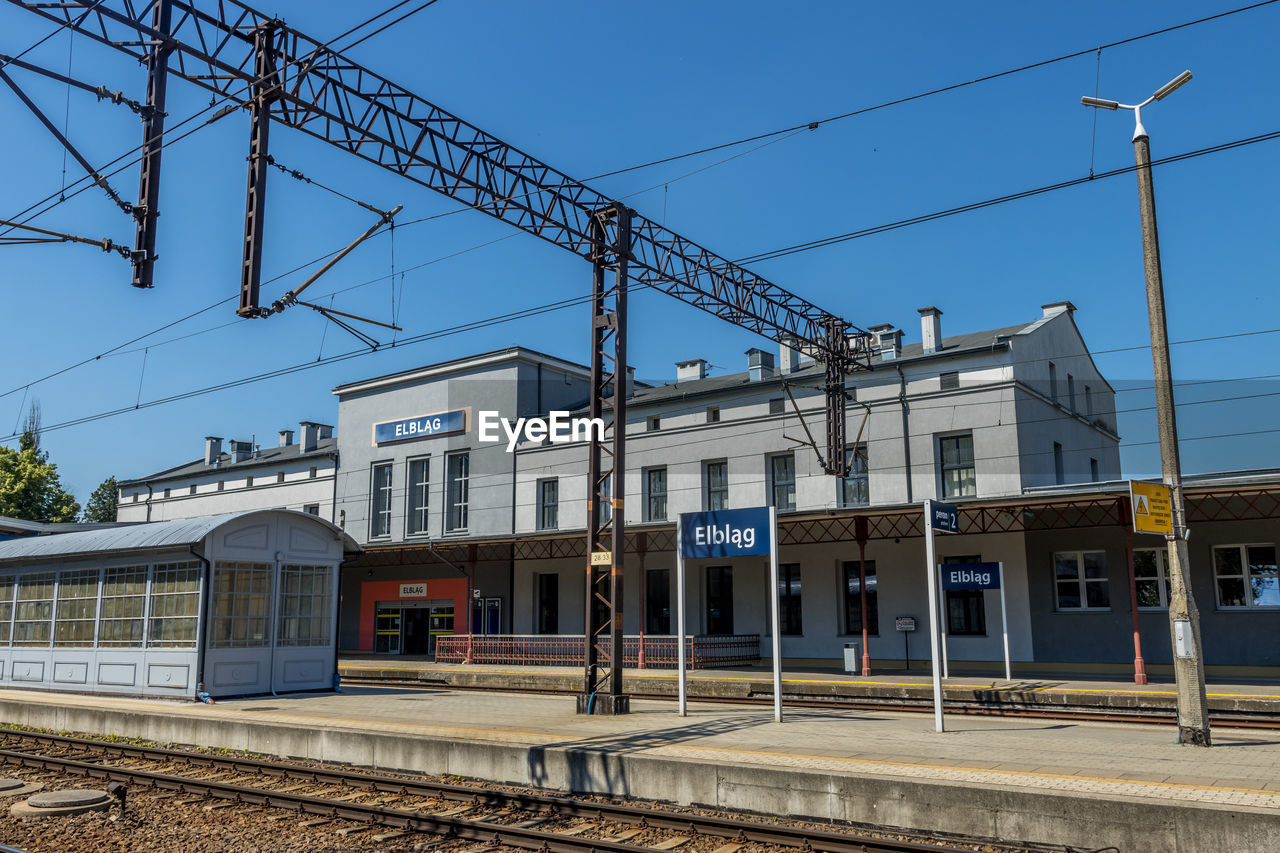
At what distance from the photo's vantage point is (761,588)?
2820cm

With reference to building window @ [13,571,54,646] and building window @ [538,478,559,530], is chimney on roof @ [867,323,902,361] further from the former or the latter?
building window @ [13,571,54,646]

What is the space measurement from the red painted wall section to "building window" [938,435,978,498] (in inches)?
706

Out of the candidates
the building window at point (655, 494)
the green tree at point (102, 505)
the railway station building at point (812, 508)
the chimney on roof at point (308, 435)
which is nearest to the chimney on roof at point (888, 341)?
the railway station building at point (812, 508)

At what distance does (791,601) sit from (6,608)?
20.2 m

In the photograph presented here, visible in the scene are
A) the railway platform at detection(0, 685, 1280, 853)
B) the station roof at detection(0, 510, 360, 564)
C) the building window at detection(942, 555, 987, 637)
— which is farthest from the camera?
the building window at detection(942, 555, 987, 637)

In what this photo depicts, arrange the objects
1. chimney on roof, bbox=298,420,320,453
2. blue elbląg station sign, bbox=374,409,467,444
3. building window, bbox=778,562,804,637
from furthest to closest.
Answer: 1. chimney on roof, bbox=298,420,320,453
2. blue elbląg station sign, bbox=374,409,467,444
3. building window, bbox=778,562,804,637

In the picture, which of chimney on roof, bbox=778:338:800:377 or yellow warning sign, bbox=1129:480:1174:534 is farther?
chimney on roof, bbox=778:338:800:377

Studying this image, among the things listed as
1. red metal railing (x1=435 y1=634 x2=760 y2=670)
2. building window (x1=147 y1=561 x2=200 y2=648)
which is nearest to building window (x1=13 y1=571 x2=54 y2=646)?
building window (x1=147 y1=561 x2=200 y2=648)

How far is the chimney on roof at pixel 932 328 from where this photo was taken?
27875 mm

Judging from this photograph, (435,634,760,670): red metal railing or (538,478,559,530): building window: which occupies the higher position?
(538,478,559,530): building window

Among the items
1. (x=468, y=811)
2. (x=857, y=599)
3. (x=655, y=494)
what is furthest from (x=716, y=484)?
(x=468, y=811)

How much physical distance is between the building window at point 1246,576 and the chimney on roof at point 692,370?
18.1m

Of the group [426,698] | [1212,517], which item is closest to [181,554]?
[426,698]

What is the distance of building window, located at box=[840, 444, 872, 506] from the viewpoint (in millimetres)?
27203
